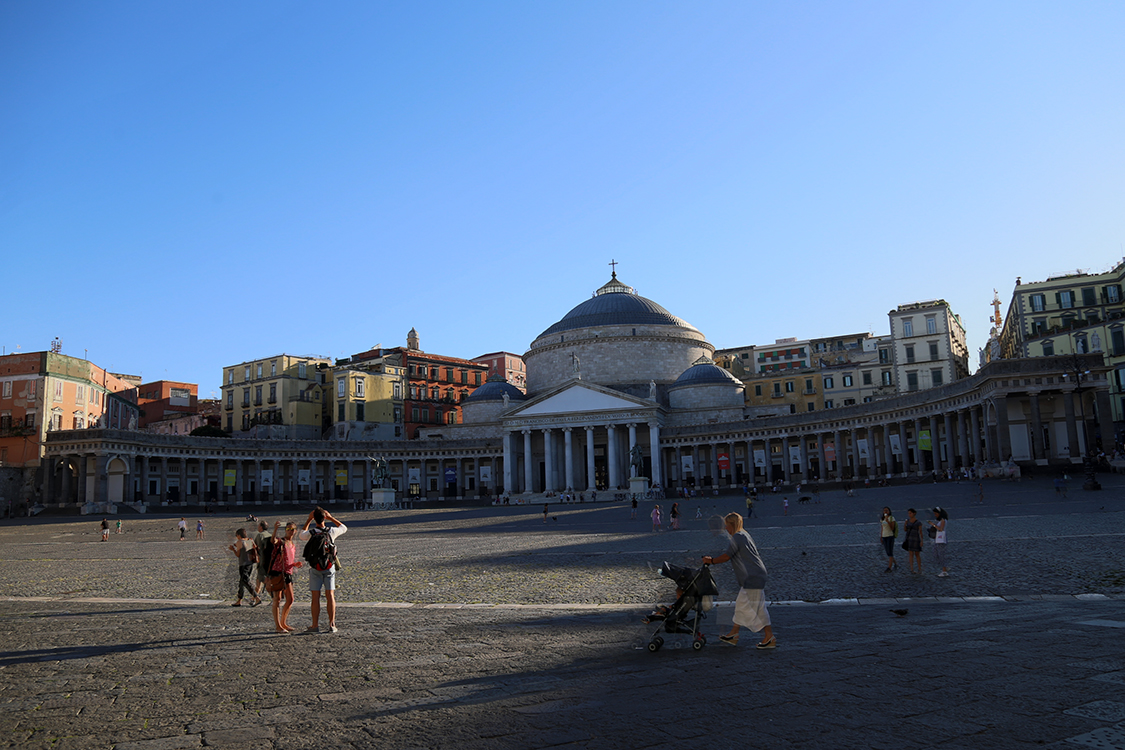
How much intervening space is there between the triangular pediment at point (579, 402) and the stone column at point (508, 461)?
227cm

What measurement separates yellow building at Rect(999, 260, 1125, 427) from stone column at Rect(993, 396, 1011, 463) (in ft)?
65.9

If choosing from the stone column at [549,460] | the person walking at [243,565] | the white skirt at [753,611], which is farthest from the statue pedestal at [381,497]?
the white skirt at [753,611]

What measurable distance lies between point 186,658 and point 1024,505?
100 ft

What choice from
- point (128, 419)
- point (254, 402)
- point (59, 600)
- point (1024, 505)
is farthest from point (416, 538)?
point (128, 419)

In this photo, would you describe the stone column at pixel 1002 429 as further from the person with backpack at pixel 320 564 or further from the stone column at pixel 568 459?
the person with backpack at pixel 320 564

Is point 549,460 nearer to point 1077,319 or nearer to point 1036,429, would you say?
point 1036,429

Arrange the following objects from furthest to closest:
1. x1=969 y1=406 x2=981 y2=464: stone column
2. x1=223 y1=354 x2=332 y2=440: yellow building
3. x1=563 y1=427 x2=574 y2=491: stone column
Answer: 1. x1=223 y1=354 x2=332 y2=440: yellow building
2. x1=563 y1=427 x2=574 y2=491: stone column
3. x1=969 y1=406 x2=981 y2=464: stone column

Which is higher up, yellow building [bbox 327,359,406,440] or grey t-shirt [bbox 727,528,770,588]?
yellow building [bbox 327,359,406,440]

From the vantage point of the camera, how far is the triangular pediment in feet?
240

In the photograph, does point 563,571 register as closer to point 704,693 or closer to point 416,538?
point 704,693

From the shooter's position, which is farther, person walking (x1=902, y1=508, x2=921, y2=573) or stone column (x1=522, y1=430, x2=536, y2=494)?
stone column (x1=522, y1=430, x2=536, y2=494)

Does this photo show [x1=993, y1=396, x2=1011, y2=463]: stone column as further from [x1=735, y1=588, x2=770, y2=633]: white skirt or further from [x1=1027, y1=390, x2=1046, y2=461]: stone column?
[x1=735, y1=588, x2=770, y2=633]: white skirt

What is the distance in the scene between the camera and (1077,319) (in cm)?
6656

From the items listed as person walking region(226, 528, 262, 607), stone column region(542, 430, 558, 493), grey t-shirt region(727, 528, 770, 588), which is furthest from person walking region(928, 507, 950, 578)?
stone column region(542, 430, 558, 493)
